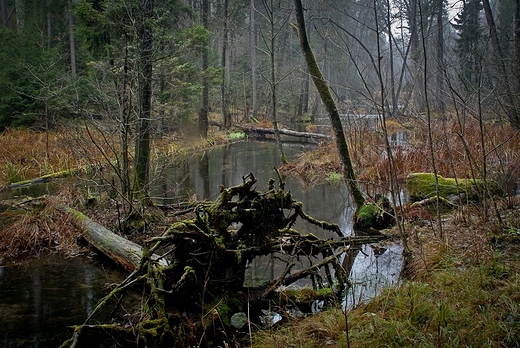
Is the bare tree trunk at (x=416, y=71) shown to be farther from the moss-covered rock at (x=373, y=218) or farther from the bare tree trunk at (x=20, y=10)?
the bare tree trunk at (x=20, y=10)

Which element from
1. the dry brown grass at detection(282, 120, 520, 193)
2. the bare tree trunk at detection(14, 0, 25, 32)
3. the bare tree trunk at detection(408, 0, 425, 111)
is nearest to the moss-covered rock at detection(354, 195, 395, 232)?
the dry brown grass at detection(282, 120, 520, 193)

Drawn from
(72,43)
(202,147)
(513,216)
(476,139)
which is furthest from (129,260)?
(72,43)

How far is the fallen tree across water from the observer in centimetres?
348

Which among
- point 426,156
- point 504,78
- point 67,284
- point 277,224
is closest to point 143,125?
point 67,284

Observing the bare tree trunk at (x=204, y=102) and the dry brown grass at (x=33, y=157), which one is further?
the bare tree trunk at (x=204, y=102)

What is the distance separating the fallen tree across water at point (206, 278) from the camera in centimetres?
348

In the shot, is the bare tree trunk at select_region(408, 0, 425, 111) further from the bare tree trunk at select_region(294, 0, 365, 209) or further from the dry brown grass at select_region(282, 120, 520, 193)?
the bare tree trunk at select_region(294, 0, 365, 209)

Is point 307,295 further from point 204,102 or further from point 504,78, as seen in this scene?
point 204,102

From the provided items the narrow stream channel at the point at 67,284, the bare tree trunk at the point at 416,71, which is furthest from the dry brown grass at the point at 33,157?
the bare tree trunk at the point at 416,71

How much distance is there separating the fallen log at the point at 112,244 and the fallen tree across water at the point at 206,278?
0.73m

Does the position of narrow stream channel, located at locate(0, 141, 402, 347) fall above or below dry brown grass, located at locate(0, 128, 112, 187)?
below

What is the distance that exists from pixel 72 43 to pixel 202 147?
27.1ft

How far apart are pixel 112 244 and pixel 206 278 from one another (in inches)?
99.8

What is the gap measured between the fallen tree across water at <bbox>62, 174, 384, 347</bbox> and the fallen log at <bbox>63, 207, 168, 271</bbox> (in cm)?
73
